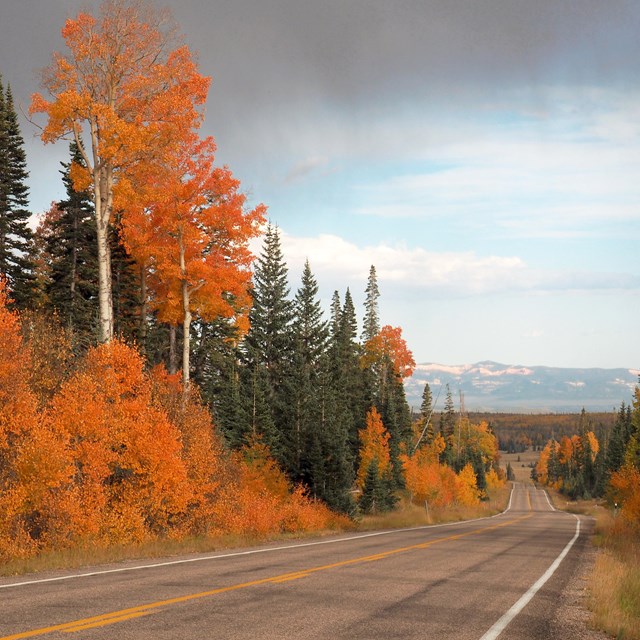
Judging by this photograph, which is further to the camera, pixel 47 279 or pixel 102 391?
pixel 47 279

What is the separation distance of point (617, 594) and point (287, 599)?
6367mm

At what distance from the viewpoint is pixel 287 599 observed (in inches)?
390

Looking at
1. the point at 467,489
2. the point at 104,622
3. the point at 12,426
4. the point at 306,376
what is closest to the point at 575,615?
the point at 104,622

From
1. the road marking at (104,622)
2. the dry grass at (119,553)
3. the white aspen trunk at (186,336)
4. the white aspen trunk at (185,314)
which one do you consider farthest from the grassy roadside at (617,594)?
the white aspen trunk at (185,314)

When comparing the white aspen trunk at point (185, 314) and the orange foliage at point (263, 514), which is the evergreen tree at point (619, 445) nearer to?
the orange foliage at point (263, 514)

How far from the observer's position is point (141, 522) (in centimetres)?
1833

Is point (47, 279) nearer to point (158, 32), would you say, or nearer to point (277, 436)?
point (277, 436)

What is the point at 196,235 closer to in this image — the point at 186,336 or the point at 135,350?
the point at 186,336

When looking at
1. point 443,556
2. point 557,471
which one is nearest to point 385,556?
point 443,556

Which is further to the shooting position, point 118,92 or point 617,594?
point 118,92

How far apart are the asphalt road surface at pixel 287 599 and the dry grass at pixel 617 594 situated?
2.56 ft

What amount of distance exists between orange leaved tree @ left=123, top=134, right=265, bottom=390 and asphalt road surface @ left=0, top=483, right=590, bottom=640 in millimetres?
12964

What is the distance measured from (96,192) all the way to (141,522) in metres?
9.85

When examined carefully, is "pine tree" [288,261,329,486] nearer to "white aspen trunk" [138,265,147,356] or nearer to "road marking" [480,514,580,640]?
"white aspen trunk" [138,265,147,356]
